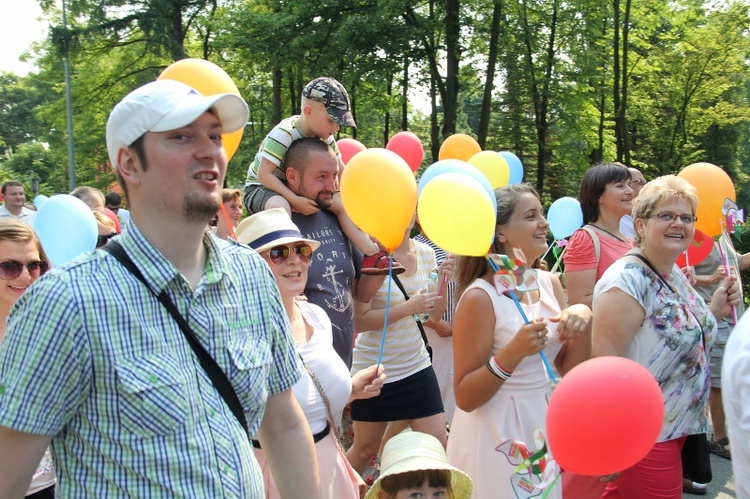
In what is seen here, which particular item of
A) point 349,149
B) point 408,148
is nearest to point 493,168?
point 408,148

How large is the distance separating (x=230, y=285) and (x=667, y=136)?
25587 millimetres

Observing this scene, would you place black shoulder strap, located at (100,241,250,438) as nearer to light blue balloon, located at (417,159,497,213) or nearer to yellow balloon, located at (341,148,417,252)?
yellow balloon, located at (341,148,417,252)

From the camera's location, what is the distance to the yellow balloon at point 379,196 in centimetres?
373

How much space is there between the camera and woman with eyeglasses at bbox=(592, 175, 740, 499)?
326 centimetres

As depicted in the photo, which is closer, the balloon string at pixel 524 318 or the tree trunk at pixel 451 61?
the balloon string at pixel 524 318

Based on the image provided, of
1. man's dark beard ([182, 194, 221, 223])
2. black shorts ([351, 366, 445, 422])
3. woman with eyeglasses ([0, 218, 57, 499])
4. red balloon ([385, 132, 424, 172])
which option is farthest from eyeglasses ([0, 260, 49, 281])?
red balloon ([385, 132, 424, 172])

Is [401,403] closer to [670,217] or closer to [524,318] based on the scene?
[524,318]

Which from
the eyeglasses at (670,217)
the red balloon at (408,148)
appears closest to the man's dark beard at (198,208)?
the eyeglasses at (670,217)

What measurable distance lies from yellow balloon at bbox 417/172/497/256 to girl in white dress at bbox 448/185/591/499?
0.18 metres

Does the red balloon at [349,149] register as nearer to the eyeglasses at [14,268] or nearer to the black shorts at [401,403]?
the black shorts at [401,403]

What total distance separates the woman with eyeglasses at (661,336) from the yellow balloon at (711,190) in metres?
1.02

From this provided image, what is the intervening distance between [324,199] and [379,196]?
38 cm

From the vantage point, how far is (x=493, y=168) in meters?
6.01

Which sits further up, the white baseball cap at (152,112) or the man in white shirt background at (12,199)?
the white baseball cap at (152,112)
